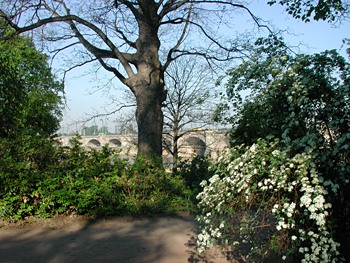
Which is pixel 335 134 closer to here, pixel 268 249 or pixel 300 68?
pixel 300 68

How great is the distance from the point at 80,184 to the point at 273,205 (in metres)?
4.42

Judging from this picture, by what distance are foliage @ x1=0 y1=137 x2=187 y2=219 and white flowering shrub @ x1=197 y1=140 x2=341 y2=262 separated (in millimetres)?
3385

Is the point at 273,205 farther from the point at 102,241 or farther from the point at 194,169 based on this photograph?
the point at 194,169

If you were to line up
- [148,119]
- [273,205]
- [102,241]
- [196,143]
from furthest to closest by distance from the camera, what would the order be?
[196,143], [148,119], [102,241], [273,205]

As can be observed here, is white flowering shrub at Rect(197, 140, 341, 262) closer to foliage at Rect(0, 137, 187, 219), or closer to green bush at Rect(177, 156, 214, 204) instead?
foliage at Rect(0, 137, 187, 219)

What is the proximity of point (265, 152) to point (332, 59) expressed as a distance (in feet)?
4.47

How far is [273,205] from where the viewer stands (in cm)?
360

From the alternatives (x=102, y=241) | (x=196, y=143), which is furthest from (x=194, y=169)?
(x=196, y=143)

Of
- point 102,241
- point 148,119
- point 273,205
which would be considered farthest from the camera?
point 148,119

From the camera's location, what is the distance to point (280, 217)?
11.1ft

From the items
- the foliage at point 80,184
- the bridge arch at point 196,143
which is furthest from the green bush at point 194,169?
the bridge arch at point 196,143

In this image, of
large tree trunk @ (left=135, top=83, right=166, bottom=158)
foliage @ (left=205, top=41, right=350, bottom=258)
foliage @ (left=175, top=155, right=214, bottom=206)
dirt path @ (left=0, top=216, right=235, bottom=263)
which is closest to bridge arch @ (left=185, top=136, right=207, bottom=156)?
foliage @ (left=175, top=155, right=214, bottom=206)

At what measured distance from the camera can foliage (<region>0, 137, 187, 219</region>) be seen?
657 cm

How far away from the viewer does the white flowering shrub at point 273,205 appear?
10.8ft
